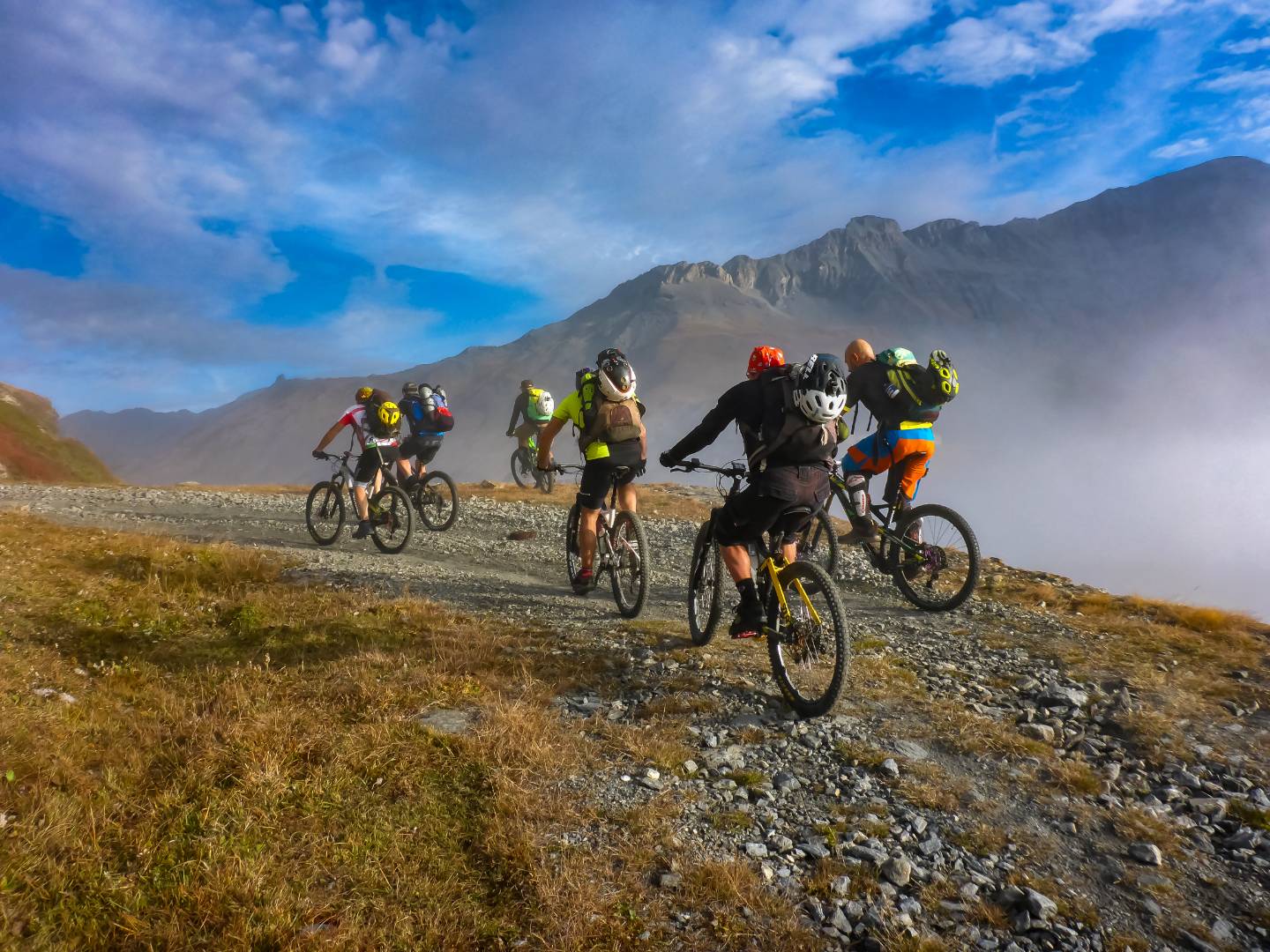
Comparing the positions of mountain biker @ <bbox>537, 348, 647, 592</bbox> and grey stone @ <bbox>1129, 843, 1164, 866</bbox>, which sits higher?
mountain biker @ <bbox>537, 348, 647, 592</bbox>

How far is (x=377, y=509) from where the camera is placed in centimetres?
1278

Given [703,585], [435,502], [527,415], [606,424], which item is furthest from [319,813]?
[527,415]

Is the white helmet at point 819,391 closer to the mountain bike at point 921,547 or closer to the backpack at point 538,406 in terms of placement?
the mountain bike at point 921,547

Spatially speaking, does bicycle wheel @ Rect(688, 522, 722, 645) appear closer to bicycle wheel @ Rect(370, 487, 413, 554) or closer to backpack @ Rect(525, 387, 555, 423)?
bicycle wheel @ Rect(370, 487, 413, 554)

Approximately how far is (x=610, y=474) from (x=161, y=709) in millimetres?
4932

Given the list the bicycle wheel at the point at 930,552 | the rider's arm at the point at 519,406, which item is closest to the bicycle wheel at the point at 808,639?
the bicycle wheel at the point at 930,552

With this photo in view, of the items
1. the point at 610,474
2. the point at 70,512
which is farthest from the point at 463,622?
the point at 70,512

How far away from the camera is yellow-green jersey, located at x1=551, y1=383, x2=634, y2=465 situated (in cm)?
800

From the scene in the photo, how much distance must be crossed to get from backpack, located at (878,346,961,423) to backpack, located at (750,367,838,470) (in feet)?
10.9

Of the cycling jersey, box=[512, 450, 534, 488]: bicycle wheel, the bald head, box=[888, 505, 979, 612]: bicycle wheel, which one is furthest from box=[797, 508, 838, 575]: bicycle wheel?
box=[512, 450, 534, 488]: bicycle wheel

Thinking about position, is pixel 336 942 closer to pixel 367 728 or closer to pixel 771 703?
pixel 367 728

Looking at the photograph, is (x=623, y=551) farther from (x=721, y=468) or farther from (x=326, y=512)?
(x=326, y=512)

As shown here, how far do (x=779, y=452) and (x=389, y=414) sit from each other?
8.83 metres

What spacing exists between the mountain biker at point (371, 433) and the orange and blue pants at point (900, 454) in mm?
8173
